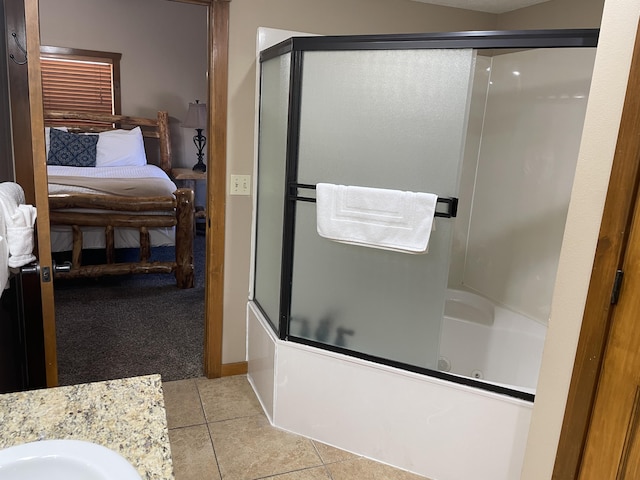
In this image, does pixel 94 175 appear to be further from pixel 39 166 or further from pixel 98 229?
pixel 39 166

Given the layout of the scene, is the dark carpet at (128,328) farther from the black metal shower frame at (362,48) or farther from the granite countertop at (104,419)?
the granite countertop at (104,419)

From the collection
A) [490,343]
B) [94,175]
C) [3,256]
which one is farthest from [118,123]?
[490,343]

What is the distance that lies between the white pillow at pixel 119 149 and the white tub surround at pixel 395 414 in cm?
359

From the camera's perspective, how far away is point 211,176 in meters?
2.41

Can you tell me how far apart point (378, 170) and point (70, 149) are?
4169 mm

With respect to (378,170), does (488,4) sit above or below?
above

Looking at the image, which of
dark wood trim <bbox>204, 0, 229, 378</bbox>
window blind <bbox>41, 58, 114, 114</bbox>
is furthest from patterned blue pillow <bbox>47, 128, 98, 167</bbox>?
dark wood trim <bbox>204, 0, 229, 378</bbox>

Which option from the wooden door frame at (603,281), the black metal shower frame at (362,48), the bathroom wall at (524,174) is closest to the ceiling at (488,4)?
the bathroom wall at (524,174)

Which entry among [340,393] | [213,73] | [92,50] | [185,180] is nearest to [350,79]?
[213,73]

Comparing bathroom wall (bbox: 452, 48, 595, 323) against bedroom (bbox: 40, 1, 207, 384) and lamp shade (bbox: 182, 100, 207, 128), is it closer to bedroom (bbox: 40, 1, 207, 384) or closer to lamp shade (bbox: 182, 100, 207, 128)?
bedroom (bbox: 40, 1, 207, 384)

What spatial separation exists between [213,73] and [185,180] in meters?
3.61

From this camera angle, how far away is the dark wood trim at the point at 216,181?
7.39 ft

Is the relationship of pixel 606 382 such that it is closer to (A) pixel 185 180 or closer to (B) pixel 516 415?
(B) pixel 516 415

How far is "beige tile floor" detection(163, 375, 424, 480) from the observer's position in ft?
6.46
